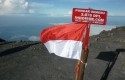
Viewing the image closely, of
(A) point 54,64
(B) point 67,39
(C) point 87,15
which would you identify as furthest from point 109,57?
(C) point 87,15

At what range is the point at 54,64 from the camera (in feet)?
65.6

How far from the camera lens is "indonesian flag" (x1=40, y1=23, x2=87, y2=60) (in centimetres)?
1193

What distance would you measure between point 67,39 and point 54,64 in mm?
8160

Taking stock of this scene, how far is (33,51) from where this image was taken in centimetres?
2362

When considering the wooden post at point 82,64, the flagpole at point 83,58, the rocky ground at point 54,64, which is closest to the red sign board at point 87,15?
the flagpole at point 83,58

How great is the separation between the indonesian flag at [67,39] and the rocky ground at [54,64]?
553cm

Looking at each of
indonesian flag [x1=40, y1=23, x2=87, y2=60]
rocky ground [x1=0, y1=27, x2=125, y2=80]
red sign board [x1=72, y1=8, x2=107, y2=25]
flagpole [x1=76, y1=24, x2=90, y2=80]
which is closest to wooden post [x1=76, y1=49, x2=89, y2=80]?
flagpole [x1=76, y1=24, x2=90, y2=80]

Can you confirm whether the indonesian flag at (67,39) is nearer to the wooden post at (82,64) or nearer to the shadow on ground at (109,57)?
the wooden post at (82,64)

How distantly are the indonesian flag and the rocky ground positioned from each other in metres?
5.53

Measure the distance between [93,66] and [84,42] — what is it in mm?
8285

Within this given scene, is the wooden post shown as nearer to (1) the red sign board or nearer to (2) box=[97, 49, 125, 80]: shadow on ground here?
(1) the red sign board

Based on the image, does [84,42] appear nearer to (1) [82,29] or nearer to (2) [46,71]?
(1) [82,29]

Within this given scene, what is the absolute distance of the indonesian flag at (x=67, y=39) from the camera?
11.9 metres

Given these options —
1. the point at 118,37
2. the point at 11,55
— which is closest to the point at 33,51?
the point at 11,55
